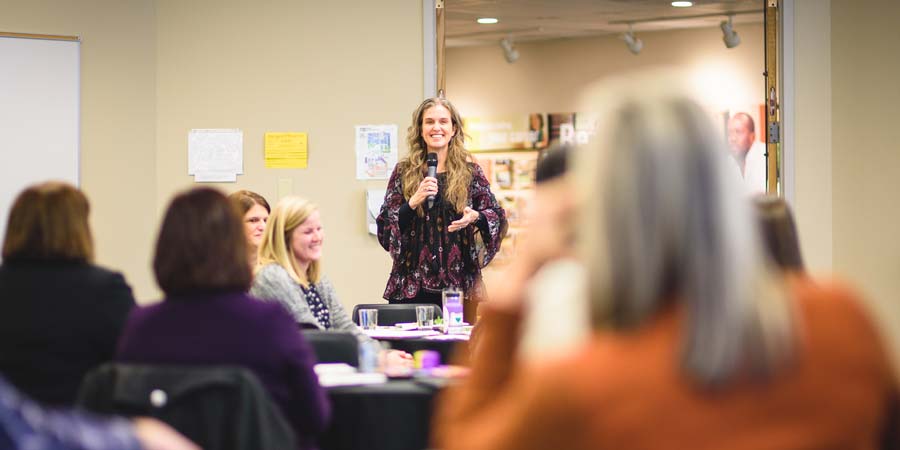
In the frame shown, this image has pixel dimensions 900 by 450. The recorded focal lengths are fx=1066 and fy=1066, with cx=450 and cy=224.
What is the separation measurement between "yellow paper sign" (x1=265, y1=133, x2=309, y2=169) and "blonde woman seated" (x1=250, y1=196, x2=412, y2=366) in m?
2.78

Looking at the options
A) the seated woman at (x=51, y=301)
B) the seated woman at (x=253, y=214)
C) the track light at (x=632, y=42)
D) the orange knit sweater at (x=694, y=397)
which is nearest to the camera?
the orange knit sweater at (x=694, y=397)

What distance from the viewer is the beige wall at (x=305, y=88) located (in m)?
6.98

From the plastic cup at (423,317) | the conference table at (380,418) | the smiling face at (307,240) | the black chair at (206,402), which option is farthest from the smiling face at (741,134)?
the black chair at (206,402)

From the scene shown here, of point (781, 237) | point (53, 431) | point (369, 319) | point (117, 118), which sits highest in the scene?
point (117, 118)

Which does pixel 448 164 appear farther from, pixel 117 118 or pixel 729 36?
pixel 729 36

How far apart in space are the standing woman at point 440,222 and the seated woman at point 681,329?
4.17 metres

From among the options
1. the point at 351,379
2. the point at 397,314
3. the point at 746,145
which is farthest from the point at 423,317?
the point at 746,145

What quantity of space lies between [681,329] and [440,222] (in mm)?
4374

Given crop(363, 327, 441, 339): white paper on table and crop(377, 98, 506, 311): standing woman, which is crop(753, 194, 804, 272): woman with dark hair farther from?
crop(377, 98, 506, 311): standing woman

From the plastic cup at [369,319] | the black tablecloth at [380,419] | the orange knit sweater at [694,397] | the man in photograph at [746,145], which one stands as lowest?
the black tablecloth at [380,419]

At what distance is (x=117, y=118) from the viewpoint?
695 centimetres

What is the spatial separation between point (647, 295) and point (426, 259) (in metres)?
4.38

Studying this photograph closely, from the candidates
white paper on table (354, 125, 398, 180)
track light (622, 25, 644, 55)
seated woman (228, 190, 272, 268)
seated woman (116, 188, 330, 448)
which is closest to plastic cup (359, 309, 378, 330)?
seated woman (228, 190, 272, 268)

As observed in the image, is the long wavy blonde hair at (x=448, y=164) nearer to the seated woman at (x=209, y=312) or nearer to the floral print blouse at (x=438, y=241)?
the floral print blouse at (x=438, y=241)
